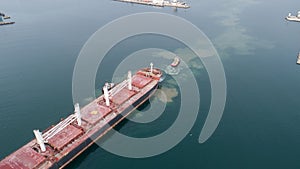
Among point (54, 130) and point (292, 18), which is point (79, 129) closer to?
point (54, 130)

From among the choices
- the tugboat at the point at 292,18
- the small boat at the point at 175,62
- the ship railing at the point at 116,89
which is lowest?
the ship railing at the point at 116,89

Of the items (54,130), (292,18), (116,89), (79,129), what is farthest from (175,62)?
(292,18)

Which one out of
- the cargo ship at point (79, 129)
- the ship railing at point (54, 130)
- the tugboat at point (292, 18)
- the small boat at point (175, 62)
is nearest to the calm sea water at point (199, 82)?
the cargo ship at point (79, 129)

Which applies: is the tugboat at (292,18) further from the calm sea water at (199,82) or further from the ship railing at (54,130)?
the ship railing at (54,130)

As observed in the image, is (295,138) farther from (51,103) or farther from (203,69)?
(51,103)

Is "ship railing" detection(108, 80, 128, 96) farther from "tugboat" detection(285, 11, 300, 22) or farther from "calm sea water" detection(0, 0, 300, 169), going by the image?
"tugboat" detection(285, 11, 300, 22)

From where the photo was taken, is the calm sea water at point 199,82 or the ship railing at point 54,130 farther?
the calm sea water at point 199,82

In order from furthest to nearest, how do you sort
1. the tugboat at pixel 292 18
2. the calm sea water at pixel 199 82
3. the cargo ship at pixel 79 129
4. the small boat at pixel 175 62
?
the tugboat at pixel 292 18
the small boat at pixel 175 62
the calm sea water at pixel 199 82
the cargo ship at pixel 79 129
